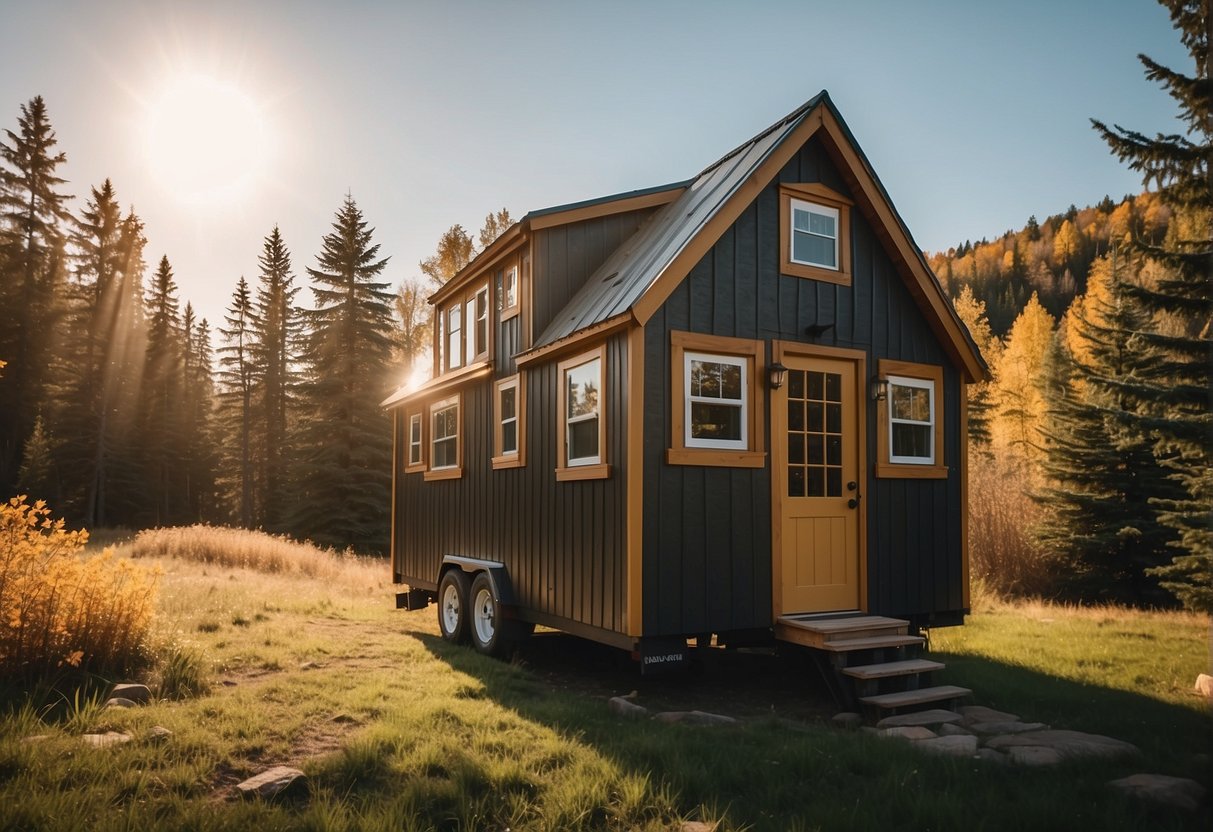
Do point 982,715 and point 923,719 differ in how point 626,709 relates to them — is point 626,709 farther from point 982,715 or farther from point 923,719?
point 982,715

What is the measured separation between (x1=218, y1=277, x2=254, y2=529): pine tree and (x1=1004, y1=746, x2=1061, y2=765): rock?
117 feet

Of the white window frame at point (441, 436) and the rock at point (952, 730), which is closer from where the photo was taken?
the rock at point (952, 730)

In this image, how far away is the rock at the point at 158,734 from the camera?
5355 mm

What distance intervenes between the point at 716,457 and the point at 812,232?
291 cm

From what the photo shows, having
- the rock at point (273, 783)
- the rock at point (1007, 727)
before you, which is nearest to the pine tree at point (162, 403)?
the rock at point (273, 783)

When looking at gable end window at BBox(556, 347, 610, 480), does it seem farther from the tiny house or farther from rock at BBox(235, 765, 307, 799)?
rock at BBox(235, 765, 307, 799)

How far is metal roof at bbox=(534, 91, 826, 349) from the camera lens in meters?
7.90

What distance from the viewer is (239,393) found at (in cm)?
3900

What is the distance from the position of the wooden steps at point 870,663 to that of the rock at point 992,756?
1065 mm

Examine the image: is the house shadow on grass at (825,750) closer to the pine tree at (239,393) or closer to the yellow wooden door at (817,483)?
the yellow wooden door at (817,483)

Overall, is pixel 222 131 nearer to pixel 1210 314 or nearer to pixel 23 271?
pixel 1210 314

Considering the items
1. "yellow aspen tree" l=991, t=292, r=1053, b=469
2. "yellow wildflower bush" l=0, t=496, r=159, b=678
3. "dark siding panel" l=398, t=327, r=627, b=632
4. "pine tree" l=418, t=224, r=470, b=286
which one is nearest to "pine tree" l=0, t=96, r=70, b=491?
"pine tree" l=418, t=224, r=470, b=286

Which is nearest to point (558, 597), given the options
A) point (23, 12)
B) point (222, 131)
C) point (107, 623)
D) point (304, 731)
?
point (304, 731)

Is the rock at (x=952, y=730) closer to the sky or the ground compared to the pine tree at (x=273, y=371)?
closer to the ground
